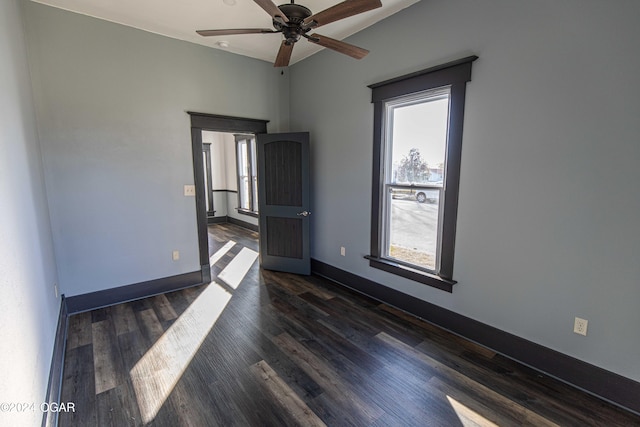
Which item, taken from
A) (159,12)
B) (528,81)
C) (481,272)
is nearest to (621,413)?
(481,272)

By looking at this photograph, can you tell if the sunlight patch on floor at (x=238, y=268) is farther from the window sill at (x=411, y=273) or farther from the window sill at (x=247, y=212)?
the window sill at (x=411, y=273)

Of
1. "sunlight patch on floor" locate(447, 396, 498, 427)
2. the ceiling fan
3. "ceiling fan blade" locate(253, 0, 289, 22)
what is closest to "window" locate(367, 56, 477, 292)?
the ceiling fan

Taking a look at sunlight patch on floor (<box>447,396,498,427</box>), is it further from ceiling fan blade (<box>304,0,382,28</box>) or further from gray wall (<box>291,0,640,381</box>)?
ceiling fan blade (<box>304,0,382,28</box>)

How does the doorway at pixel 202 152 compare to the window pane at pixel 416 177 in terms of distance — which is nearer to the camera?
the window pane at pixel 416 177

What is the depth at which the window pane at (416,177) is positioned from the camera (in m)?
2.73

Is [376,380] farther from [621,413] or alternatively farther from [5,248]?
[5,248]

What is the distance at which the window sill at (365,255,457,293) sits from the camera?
8.86 feet

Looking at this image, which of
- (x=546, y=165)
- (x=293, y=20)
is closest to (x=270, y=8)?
(x=293, y=20)

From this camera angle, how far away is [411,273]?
2.98 metres

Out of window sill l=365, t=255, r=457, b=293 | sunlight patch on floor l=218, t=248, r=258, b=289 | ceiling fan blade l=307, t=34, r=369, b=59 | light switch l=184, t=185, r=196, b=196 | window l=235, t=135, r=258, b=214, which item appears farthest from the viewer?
window l=235, t=135, r=258, b=214

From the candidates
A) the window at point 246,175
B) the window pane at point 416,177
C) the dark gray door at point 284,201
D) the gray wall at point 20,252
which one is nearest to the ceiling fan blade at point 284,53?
the window pane at point 416,177

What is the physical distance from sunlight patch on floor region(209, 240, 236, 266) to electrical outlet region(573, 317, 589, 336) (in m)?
4.25

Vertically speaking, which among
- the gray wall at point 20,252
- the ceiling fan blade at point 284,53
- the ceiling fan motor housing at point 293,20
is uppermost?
the ceiling fan motor housing at point 293,20

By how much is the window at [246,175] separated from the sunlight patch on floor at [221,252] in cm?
124
